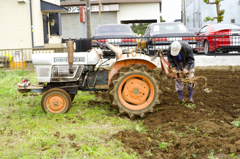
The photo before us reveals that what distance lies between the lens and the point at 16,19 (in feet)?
46.3

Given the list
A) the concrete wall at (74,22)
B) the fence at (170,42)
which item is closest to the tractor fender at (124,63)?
the fence at (170,42)

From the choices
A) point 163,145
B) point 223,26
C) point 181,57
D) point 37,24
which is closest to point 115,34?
point 223,26

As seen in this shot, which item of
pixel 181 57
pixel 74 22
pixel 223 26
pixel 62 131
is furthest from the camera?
pixel 74 22

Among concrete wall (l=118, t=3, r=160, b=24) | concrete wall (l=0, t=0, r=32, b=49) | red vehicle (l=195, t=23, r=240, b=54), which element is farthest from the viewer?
concrete wall (l=118, t=3, r=160, b=24)

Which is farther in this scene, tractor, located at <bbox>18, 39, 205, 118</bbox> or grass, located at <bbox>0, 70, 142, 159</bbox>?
tractor, located at <bbox>18, 39, 205, 118</bbox>

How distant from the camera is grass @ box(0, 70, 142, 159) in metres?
3.59

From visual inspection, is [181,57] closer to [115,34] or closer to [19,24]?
[115,34]

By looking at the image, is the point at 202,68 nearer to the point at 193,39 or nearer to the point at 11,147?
the point at 193,39

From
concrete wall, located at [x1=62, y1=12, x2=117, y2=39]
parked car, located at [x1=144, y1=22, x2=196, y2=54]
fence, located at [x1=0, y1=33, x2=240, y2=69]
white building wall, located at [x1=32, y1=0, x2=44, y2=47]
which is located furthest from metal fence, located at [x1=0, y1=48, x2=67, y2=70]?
concrete wall, located at [x1=62, y1=12, x2=117, y2=39]

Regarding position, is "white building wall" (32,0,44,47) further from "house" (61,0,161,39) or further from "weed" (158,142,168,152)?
"house" (61,0,161,39)

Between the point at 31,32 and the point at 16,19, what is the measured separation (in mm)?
1003

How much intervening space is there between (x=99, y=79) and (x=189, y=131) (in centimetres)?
215

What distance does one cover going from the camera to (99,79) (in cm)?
553

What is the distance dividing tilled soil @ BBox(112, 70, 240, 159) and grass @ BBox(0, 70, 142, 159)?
23cm
